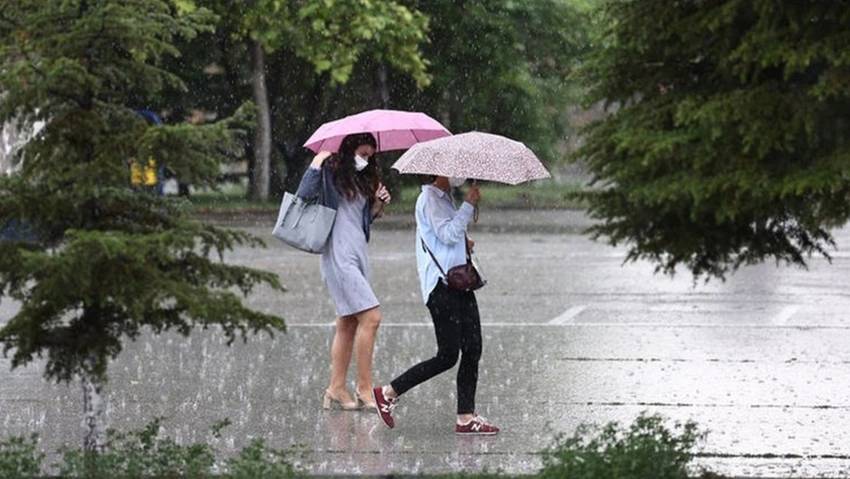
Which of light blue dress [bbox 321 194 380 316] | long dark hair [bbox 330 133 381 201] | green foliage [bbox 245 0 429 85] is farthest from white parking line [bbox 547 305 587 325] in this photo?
green foliage [bbox 245 0 429 85]

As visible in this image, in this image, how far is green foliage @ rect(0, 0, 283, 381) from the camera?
23.2ft

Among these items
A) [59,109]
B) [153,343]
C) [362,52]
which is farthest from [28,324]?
[362,52]

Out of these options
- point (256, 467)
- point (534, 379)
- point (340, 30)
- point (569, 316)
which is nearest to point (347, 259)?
point (534, 379)

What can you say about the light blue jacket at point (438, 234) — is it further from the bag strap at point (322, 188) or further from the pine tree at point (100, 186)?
the pine tree at point (100, 186)

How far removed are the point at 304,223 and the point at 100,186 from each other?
9.86ft

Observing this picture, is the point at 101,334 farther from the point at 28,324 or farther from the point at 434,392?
the point at 434,392

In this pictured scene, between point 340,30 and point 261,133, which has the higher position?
point 340,30

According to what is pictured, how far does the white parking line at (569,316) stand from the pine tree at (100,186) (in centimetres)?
850

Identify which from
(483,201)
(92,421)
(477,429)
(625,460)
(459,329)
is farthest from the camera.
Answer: (483,201)

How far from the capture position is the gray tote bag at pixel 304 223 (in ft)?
33.1

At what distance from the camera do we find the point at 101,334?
24.4 feet

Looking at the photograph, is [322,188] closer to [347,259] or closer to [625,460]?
[347,259]

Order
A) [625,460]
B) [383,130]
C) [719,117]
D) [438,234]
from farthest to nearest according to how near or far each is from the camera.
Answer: [383,130], [438,234], [625,460], [719,117]

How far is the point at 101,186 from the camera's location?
717 cm
